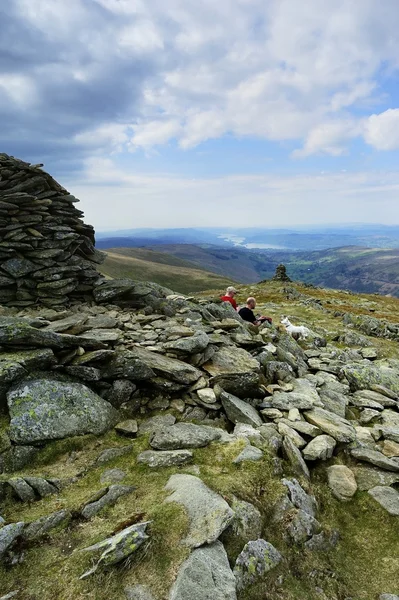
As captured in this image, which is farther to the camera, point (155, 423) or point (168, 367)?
point (168, 367)

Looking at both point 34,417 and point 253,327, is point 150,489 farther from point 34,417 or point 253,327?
point 253,327

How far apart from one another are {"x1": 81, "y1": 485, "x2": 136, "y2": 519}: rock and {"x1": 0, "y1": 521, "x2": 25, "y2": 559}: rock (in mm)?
1263

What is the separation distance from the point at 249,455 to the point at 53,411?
594cm

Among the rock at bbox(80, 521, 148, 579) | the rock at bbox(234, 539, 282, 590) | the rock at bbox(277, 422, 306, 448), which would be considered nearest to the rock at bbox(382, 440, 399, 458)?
the rock at bbox(277, 422, 306, 448)

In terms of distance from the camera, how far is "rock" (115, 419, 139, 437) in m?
11.1

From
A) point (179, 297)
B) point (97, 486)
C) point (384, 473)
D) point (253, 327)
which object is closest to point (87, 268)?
point (179, 297)

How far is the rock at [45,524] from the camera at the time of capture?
7184mm

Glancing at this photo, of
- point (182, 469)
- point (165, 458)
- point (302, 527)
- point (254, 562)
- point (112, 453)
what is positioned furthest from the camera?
point (112, 453)

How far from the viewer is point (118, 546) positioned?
6504 mm

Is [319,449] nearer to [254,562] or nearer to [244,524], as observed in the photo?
[244,524]

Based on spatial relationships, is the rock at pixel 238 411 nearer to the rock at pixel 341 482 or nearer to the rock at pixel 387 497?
the rock at pixel 341 482

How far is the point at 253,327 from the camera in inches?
843

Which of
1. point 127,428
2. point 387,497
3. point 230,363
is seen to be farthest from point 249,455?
point 230,363

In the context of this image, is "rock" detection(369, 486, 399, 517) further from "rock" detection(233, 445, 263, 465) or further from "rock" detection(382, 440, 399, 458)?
"rock" detection(233, 445, 263, 465)
